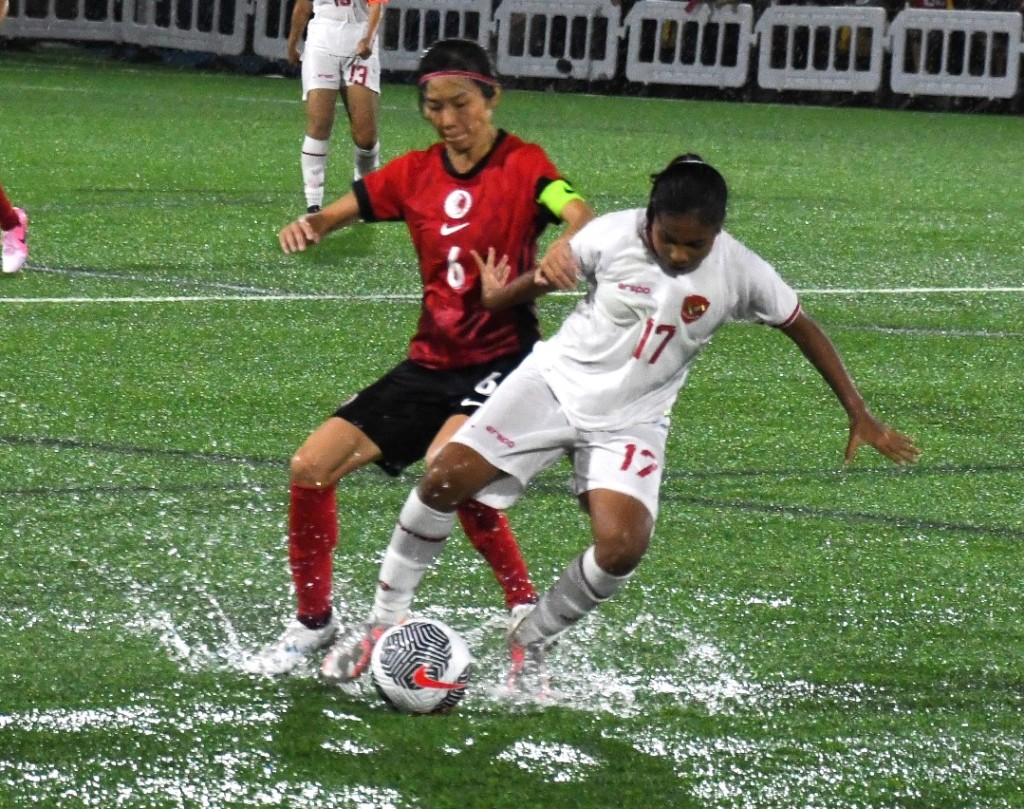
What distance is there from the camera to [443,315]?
189 inches

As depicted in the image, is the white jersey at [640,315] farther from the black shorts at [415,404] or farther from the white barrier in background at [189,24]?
the white barrier in background at [189,24]

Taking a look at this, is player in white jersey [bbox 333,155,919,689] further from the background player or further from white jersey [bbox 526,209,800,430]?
the background player

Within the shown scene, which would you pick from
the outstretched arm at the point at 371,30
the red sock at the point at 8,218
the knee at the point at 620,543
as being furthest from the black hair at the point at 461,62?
the outstretched arm at the point at 371,30

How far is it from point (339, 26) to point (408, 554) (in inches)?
299

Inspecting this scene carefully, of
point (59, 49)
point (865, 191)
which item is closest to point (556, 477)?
point (865, 191)

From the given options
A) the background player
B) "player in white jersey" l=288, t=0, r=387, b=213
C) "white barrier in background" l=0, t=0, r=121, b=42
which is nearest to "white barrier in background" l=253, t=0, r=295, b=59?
"white barrier in background" l=0, t=0, r=121, b=42

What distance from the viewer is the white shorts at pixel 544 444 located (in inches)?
174

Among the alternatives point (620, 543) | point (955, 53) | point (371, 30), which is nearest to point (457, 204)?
point (620, 543)

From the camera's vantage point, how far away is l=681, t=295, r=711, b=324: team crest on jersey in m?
4.45

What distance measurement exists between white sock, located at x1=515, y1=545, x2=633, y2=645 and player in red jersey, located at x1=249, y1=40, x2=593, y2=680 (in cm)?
33

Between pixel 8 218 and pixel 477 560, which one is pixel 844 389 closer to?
pixel 477 560

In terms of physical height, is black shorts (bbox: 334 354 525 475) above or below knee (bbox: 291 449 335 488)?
above

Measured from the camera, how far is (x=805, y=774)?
4.09 metres

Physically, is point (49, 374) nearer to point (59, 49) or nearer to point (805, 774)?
point (805, 774)
